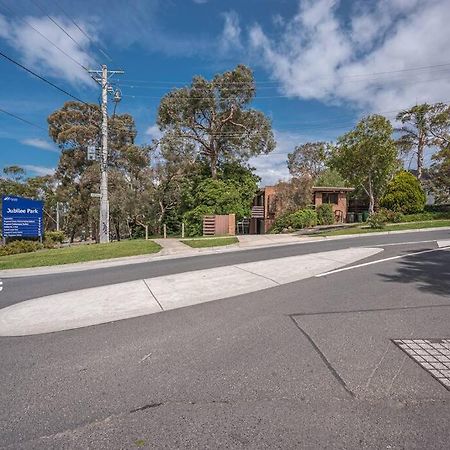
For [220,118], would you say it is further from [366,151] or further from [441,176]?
[441,176]

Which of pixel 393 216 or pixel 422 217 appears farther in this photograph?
pixel 422 217

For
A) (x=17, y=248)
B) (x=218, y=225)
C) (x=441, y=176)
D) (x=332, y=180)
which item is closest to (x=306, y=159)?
(x=332, y=180)

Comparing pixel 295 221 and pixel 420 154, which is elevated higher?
pixel 420 154

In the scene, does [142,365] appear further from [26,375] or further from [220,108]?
[220,108]

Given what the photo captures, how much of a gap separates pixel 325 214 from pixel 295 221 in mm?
6620

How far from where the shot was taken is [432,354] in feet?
11.8

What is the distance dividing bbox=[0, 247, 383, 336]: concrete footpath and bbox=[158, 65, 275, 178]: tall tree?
19385mm

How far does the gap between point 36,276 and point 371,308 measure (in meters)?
8.99

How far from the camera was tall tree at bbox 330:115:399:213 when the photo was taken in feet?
72.2

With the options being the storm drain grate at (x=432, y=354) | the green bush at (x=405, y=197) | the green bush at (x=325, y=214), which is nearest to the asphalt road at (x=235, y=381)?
the storm drain grate at (x=432, y=354)

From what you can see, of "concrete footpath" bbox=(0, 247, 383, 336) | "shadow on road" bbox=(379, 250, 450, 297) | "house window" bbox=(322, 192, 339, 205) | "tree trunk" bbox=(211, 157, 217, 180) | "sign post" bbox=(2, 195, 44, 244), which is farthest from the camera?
"house window" bbox=(322, 192, 339, 205)

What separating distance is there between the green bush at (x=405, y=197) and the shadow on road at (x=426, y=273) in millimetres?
15464

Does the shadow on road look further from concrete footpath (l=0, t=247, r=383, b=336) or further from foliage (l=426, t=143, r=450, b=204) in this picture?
foliage (l=426, t=143, r=450, b=204)

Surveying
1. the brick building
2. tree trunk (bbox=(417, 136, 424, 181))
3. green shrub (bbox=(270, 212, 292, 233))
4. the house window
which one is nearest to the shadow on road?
green shrub (bbox=(270, 212, 292, 233))
